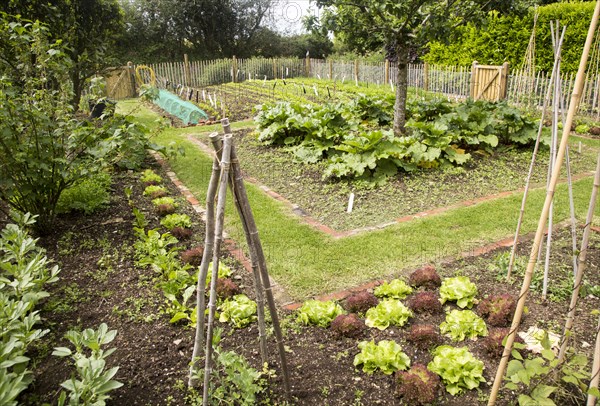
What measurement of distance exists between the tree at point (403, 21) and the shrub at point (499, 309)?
476cm

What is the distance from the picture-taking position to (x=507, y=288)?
3.51 metres

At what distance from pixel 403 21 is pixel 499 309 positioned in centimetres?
570

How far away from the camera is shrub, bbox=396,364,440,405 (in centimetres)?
236

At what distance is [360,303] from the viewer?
10.8 feet

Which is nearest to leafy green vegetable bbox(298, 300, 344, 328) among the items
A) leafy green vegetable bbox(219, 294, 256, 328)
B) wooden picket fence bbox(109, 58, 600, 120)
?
leafy green vegetable bbox(219, 294, 256, 328)

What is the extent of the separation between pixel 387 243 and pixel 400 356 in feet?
6.14

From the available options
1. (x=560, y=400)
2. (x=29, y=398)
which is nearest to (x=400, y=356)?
(x=560, y=400)

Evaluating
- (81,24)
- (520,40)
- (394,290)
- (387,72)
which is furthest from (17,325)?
(387,72)

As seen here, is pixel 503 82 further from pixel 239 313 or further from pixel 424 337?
pixel 239 313

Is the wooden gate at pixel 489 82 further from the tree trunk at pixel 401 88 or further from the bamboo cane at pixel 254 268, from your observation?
the bamboo cane at pixel 254 268

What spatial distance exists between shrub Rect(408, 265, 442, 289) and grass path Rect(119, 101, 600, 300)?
0.93 ft

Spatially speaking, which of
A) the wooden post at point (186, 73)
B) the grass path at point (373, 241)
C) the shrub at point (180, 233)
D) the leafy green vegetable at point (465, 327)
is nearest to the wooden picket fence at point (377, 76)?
the wooden post at point (186, 73)

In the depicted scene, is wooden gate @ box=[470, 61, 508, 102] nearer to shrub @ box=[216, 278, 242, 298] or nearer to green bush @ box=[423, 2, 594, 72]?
green bush @ box=[423, 2, 594, 72]

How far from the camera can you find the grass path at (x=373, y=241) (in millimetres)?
3896
